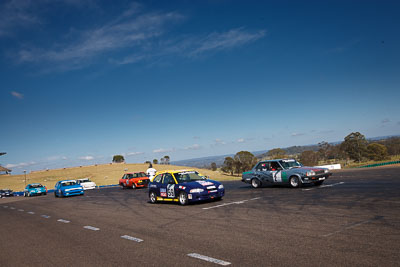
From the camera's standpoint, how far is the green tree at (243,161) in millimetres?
84250

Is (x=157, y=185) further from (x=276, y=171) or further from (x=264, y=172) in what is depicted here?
(x=276, y=171)

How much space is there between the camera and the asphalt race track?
218 inches

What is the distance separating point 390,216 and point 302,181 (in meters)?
8.34

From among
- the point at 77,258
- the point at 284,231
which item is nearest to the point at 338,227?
the point at 284,231

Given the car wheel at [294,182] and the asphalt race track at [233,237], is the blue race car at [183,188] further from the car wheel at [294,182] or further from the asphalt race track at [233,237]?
the car wheel at [294,182]

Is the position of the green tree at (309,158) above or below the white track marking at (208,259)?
above

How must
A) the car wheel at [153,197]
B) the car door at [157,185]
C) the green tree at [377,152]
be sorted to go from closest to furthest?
1. the car door at [157,185]
2. the car wheel at [153,197]
3. the green tree at [377,152]

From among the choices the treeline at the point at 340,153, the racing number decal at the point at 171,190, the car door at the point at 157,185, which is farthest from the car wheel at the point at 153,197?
the treeline at the point at 340,153

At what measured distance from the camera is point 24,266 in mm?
6250

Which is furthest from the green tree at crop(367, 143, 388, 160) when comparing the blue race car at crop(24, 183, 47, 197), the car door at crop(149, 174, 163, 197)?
the car door at crop(149, 174, 163, 197)

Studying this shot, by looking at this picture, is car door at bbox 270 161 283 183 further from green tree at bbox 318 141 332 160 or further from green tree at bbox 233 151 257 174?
green tree at bbox 318 141 332 160

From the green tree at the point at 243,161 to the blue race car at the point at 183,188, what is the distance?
2750 inches

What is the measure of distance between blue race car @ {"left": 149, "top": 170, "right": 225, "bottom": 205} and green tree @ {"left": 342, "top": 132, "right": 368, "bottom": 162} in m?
75.0

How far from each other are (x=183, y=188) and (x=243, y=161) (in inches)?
2863
